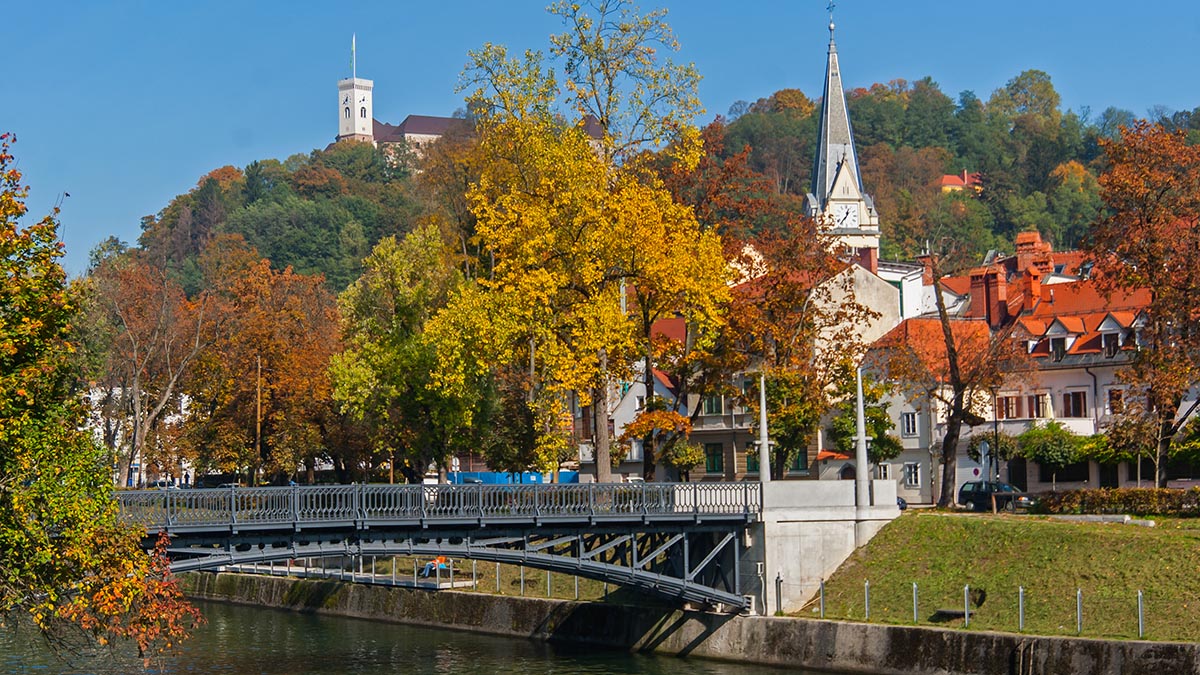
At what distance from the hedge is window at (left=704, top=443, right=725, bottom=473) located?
31408 millimetres

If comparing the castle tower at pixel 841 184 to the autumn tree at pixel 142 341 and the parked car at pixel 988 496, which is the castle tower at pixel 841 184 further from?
the parked car at pixel 988 496

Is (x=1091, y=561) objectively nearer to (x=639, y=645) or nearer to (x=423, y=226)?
(x=639, y=645)

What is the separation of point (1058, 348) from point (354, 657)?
4320 centimetres

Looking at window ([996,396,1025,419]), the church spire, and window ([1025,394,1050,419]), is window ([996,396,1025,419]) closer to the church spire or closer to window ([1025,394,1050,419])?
window ([1025,394,1050,419])

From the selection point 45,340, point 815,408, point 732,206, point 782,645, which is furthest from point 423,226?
point 45,340

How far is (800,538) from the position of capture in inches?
1854

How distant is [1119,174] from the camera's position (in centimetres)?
5581

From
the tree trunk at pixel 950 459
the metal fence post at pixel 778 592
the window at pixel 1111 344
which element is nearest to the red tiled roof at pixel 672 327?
the window at pixel 1111 344

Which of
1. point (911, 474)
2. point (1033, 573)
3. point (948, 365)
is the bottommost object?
point (1033, 573)

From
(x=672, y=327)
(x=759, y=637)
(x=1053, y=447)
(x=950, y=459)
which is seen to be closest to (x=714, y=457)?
(x=672, y=327)

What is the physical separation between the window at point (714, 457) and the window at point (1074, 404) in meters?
16.9

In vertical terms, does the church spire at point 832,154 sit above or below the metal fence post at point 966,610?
above

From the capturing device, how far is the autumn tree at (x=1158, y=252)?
176ft

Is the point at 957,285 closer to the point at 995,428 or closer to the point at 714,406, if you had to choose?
the point at 714,406
